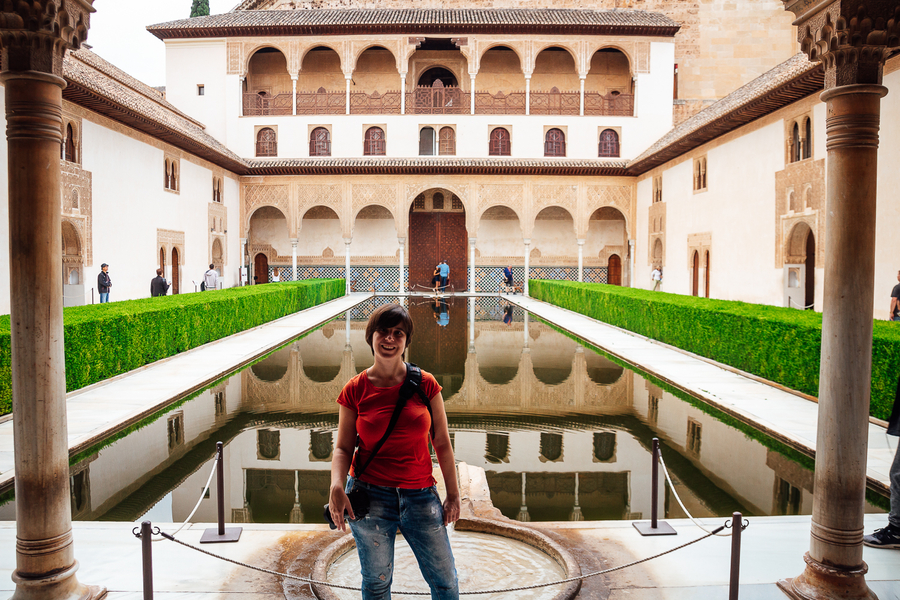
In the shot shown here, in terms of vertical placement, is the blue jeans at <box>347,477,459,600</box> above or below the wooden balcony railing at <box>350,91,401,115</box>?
below

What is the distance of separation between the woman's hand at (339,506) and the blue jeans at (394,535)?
0.06 m

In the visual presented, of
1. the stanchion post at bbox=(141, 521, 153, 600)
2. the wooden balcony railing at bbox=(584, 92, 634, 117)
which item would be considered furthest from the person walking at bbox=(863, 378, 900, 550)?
the wooden balcony railing at bbox=(584, 92, 634, 117)

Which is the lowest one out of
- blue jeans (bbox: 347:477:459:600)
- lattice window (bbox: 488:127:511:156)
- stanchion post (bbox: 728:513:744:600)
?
stanchion post (bbox: 728:513:744:600)

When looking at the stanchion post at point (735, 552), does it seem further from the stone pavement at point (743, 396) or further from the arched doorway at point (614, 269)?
the arched doorway at point (614, 269)

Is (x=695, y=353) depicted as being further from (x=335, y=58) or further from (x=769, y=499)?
(x=335, y=58)

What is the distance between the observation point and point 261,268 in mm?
29656

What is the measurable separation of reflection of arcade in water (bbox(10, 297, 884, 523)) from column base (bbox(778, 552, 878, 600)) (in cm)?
144

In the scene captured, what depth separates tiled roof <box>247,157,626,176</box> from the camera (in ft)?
87.1

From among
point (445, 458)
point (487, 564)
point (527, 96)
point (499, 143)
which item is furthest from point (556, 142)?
point (445, 458)

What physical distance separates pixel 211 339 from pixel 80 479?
797 cm

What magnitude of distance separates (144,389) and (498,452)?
4.53 metres

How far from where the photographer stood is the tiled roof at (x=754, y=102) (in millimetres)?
13930

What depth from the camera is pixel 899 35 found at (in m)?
3.16

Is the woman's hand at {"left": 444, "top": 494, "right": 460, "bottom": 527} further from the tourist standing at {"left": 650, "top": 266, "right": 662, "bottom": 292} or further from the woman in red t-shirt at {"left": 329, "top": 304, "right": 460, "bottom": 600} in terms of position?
the tourist standing at {"left": 650, "top": 266, "right": 662, "bottom": 292}
